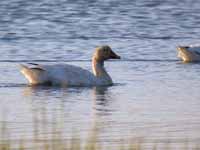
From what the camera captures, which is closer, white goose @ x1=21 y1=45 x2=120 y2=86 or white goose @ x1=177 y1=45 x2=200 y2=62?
white goose @ x1=21 y1=45 x2=120 y2=86

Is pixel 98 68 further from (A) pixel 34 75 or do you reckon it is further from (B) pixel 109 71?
(A) pixel 34 75

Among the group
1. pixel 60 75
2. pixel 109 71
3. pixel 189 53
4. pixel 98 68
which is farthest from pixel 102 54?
pixel 189 53

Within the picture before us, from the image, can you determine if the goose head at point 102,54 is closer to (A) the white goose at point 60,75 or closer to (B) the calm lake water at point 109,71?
(B) the calm lake water at point 109,71

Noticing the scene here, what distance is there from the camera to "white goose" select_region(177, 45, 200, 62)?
20.2m

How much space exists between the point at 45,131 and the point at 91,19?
1539 centimetres

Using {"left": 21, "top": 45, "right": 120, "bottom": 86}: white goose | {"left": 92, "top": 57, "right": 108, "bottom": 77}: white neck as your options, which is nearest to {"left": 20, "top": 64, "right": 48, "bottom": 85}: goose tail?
{"left": 21, "top": 45, "right": 120, "bottom": 86}: white goose

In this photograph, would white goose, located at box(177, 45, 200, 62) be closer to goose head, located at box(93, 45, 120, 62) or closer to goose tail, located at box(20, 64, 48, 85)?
goose head, located at box(93, 45, 120, 62)

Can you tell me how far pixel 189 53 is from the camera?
20.4 m

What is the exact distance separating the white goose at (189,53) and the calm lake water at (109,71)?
0.85 feet

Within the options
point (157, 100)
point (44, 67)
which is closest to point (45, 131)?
point (157, 100)

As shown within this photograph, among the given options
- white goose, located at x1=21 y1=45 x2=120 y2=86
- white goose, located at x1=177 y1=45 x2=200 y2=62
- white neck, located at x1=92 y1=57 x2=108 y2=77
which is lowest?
white goose, located at x1=177 y1=45 x2=200 y2=62

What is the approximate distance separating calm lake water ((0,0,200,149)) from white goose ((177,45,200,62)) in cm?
26

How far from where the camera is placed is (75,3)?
97.9ft

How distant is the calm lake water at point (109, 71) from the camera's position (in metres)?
11.7
